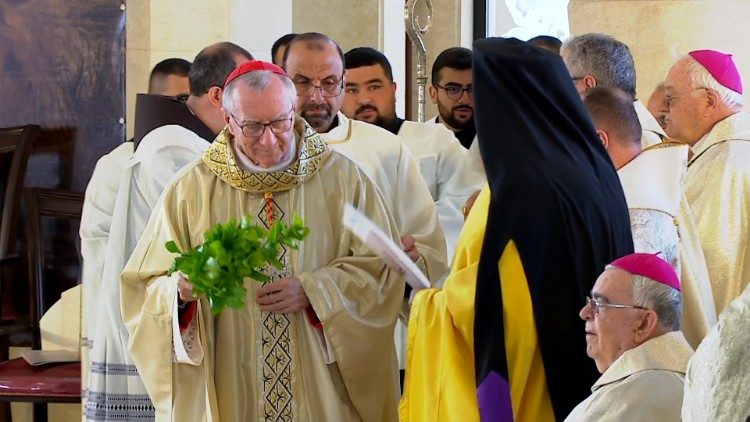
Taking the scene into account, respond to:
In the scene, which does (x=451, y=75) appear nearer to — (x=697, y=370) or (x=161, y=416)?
(x=161, y=416)

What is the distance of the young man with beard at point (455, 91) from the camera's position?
6.39 meters

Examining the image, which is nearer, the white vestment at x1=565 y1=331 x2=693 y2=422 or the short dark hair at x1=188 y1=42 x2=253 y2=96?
the white vestment at x1=565 y1=331 x2=693 y2=422

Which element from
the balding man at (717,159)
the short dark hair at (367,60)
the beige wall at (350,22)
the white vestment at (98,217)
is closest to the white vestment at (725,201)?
the balding man at (717,159)

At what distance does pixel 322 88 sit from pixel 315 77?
60 millimetres

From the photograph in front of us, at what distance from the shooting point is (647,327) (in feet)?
10.8

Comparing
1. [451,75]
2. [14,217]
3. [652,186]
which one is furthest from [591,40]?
[14,217]

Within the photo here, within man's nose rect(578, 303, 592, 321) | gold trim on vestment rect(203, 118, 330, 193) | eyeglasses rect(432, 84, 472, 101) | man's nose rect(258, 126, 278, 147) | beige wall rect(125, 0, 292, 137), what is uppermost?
beige wall rect(125, 0, 292, 137)

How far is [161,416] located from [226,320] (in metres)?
0.40

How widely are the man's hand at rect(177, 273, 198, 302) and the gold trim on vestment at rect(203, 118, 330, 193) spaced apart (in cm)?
44

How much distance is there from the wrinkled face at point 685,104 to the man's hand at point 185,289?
2.29m

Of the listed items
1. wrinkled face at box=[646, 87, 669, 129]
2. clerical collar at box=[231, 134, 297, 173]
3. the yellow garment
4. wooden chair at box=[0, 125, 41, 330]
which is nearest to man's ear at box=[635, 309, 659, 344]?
the yellow garment

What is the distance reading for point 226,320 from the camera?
438 cm

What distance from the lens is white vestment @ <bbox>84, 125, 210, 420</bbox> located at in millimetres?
5180

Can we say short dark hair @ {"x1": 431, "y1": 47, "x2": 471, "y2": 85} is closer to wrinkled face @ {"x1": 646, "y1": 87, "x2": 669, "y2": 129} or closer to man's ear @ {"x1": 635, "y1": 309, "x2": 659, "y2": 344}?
wrinkled face @ {"x1": 646, "y1": 87, "x2": 669, "y2": 129}
